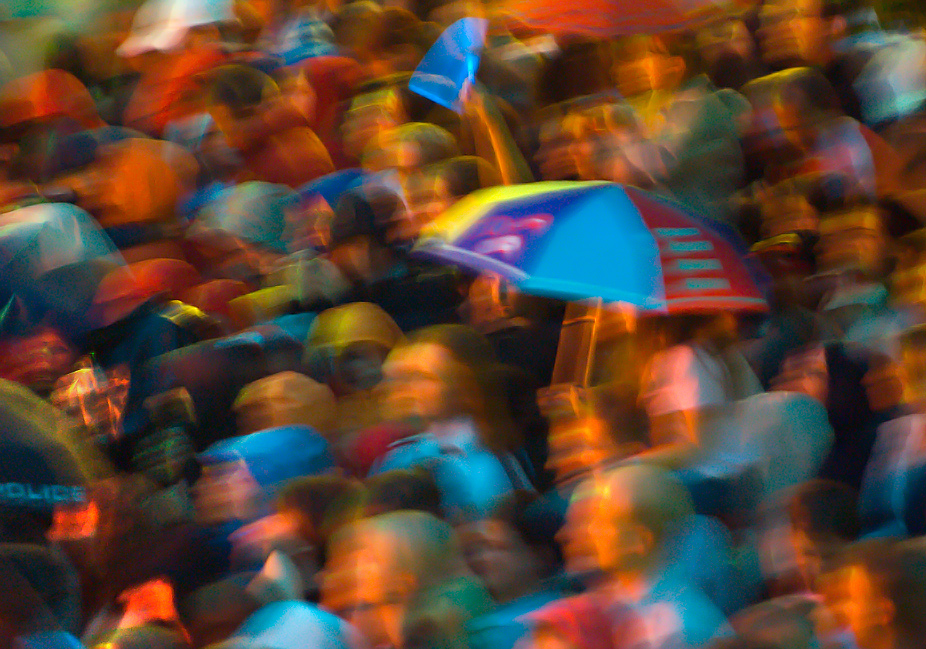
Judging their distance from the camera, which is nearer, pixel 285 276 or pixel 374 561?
pixel 374 561

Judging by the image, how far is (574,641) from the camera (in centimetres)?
223

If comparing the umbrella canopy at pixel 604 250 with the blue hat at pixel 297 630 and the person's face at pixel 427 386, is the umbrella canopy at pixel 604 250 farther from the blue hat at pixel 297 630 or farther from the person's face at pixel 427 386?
the blue hat at pixel 297 630

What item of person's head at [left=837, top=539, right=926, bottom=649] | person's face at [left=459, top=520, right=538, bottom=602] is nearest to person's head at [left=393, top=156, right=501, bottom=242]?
person's face at [left=459, top=520, right=538, bottom=602]

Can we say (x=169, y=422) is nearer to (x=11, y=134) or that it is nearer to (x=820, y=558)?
(x=11, y=134)

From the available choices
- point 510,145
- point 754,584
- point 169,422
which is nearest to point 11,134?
point 169,422

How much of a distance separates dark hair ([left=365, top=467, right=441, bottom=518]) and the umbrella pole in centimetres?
42

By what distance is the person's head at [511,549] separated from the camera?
2469 mm

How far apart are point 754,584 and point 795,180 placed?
49.2 inches

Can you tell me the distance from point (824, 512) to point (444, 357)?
0.98 meters

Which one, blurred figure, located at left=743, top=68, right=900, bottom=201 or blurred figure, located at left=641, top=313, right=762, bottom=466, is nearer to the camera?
blurred figure, located at left=641, top=313, right=762, bottom=466

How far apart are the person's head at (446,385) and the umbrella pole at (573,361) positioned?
0.14 meters

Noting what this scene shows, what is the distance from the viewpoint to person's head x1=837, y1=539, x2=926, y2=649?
82.0 inches

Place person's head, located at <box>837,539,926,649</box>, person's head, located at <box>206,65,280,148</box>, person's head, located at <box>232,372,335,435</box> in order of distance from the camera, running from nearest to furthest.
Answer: person's head, located at <box>837,539,926,649</box>, person's head, located at <box>232,372,335,435</box>, person's head, located at <box>206,65,280,148</box>

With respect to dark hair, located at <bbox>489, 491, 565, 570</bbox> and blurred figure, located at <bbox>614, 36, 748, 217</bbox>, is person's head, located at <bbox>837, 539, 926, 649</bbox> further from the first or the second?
blurred figure, located at <bbox>614, 36, 748, 217</bbox>
